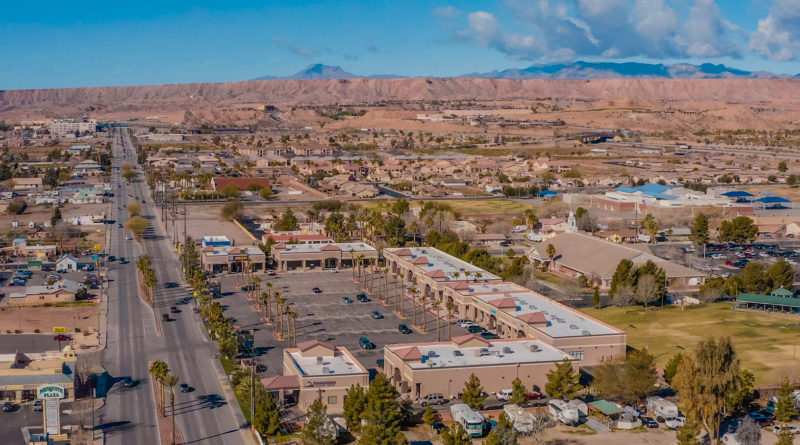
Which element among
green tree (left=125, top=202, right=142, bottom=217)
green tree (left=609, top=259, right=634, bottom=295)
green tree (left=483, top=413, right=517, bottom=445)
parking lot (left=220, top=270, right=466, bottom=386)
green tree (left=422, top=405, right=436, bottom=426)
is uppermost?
green tree (left=609, top=259, right=634, bottom=295)

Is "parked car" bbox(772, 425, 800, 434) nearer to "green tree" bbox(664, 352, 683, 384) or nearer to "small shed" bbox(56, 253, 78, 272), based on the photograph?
"green tree" bbox(664, 352, 683, 384)

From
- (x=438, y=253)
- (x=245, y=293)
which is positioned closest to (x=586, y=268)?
(x=438, y=253)

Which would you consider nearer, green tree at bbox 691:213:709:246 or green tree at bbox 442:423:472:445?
green tree at bbox 442:423:472:445

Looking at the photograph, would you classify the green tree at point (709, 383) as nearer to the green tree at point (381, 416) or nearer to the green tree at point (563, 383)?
the green tree at point (563, 383)

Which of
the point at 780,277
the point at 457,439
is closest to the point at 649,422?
the point at 457,439

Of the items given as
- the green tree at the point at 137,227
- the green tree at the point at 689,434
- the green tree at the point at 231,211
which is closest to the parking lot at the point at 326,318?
the green tree at the point at 689,434

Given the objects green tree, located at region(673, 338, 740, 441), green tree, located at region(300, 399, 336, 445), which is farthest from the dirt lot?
green tree, located at region(673, 338, 740, 441)
